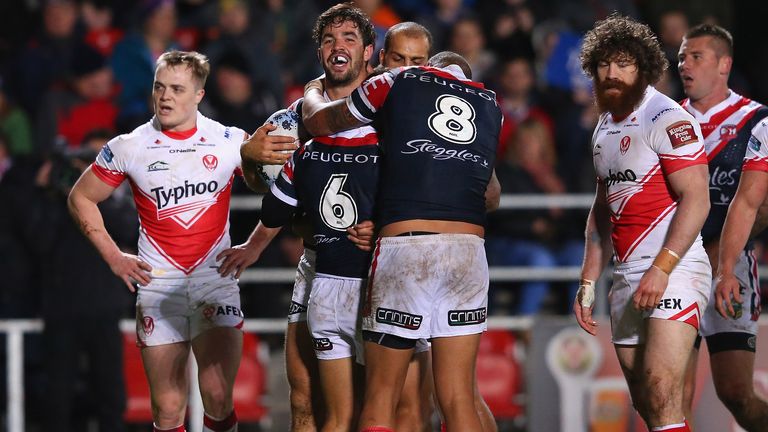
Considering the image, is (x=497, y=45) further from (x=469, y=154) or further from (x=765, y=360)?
(x=469, y=154)

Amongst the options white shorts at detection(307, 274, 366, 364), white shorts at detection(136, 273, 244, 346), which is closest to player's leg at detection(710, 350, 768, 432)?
white shorts at detection(307, 274, 366, 364)

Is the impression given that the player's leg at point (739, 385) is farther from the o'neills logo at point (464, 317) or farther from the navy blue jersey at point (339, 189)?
the navy blue jersey at point (339, 189)

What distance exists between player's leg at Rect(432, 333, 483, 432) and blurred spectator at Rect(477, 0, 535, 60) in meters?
6.84

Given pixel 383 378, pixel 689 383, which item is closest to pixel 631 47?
pixel 689 383

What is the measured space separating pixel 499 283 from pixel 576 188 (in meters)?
1.22

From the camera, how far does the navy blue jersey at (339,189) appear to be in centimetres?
613

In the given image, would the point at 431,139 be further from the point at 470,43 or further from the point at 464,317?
the point at 470,43

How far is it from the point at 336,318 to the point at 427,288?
2.01 ft

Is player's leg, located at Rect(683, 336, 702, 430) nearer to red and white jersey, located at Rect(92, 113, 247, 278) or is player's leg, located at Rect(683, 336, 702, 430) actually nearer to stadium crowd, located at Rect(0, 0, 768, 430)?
red and white jersey, located at Rect(92, 113, 247, 278)

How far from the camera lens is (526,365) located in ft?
Result: 34.4

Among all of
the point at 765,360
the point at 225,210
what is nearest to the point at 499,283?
the point at 765,360

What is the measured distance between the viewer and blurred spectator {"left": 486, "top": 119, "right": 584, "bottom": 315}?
10.8 metres

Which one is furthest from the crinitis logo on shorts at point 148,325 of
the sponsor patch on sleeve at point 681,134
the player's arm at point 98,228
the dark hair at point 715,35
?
the dark hair at point 715,35

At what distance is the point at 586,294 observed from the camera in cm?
656
